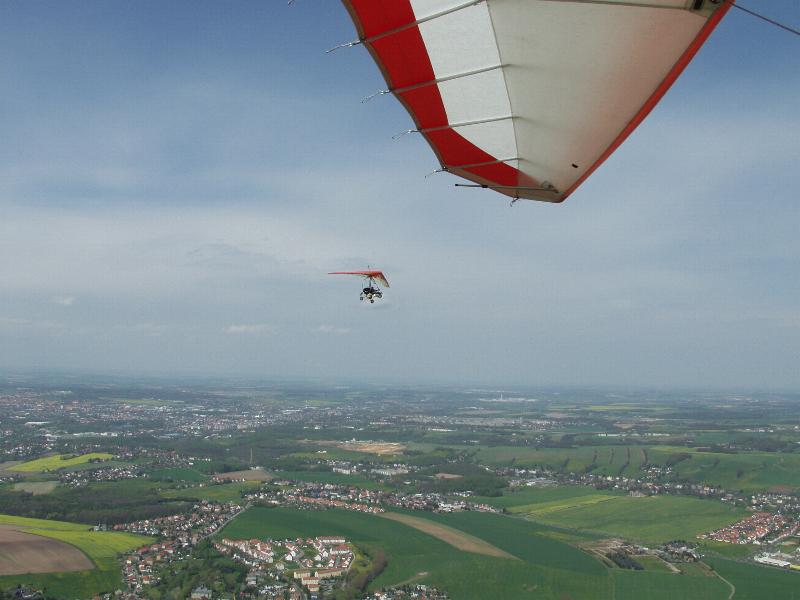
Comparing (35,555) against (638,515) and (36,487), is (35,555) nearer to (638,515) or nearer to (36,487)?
(36,487)

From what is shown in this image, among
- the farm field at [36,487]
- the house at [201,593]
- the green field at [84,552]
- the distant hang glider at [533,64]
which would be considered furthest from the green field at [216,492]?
the distant hang glider at [533,64]

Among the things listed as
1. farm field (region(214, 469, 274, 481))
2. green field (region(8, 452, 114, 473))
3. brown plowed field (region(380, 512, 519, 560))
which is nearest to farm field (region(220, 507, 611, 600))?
brown plowed field (region(380, 512, 519, 560))

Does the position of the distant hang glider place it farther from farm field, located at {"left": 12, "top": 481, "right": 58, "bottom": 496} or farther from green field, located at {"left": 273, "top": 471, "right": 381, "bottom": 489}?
green field, located at {"left": 273, "top": 471, "right": 381, "bottom": 489}

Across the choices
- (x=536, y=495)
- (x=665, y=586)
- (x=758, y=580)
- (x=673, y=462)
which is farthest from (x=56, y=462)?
(x=673, y=462)

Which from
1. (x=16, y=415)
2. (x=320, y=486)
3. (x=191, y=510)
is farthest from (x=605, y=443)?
(x=16, y=415)

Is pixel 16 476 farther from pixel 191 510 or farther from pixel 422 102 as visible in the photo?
pixel 422 102

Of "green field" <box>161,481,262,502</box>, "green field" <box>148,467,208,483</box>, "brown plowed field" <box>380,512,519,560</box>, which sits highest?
"green field" <box>148,467,208,483</box>
